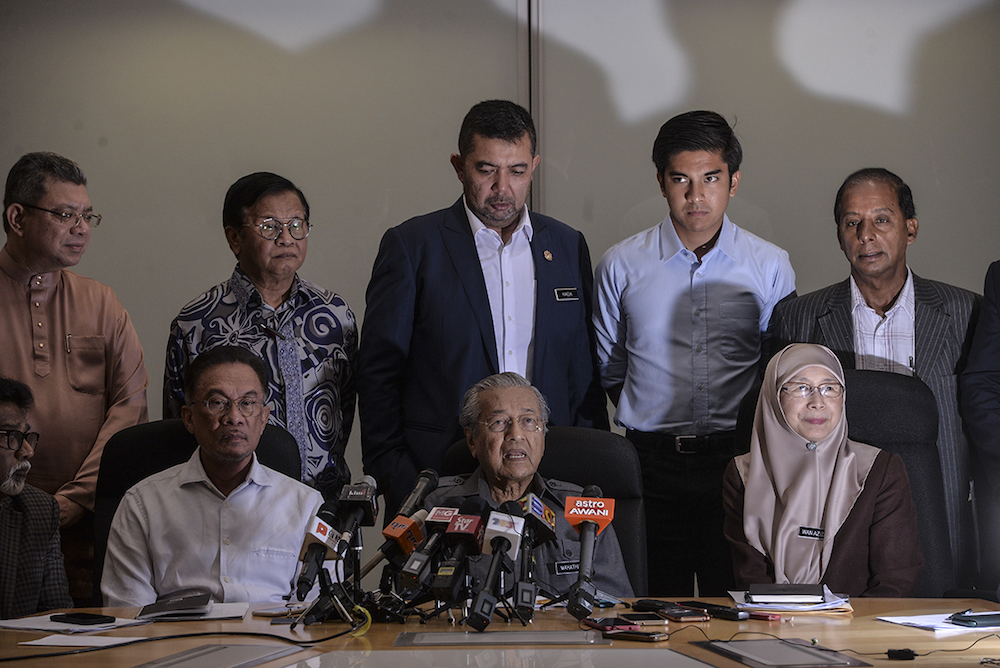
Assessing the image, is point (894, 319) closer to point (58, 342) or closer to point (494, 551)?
point (494, 551)

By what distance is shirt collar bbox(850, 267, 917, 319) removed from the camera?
286 centimetres

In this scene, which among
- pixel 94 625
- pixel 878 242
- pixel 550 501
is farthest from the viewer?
pixel 878 242

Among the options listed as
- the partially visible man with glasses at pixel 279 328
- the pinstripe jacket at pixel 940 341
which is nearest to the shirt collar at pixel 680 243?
the pinstripe jacket at pixel 940 341

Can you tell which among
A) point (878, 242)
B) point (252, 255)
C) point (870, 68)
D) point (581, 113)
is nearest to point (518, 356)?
point (252, 255)

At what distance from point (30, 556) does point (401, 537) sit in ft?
4.24

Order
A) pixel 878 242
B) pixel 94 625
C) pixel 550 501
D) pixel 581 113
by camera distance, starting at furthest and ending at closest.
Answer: pixel 581 113
pixel 878 242
pixel 550 501
pixel 94 625

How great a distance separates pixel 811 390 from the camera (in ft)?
8.23

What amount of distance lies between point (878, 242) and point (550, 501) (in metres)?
1.30

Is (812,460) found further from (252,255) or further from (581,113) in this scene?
(581,113)

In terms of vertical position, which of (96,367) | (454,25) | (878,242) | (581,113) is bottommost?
(96,367)

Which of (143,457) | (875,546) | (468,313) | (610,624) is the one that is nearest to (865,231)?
(875,546)

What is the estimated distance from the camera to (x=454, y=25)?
426 cm

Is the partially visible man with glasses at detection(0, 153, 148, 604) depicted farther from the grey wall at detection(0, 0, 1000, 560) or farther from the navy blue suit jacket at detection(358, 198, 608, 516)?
the grey wall at detection(0, 0, 1000, 560)

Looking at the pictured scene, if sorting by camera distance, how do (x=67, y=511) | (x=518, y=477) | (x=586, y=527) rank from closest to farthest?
(x=586, y=527) < (x=518, y=477) < (x=67, y=511)
